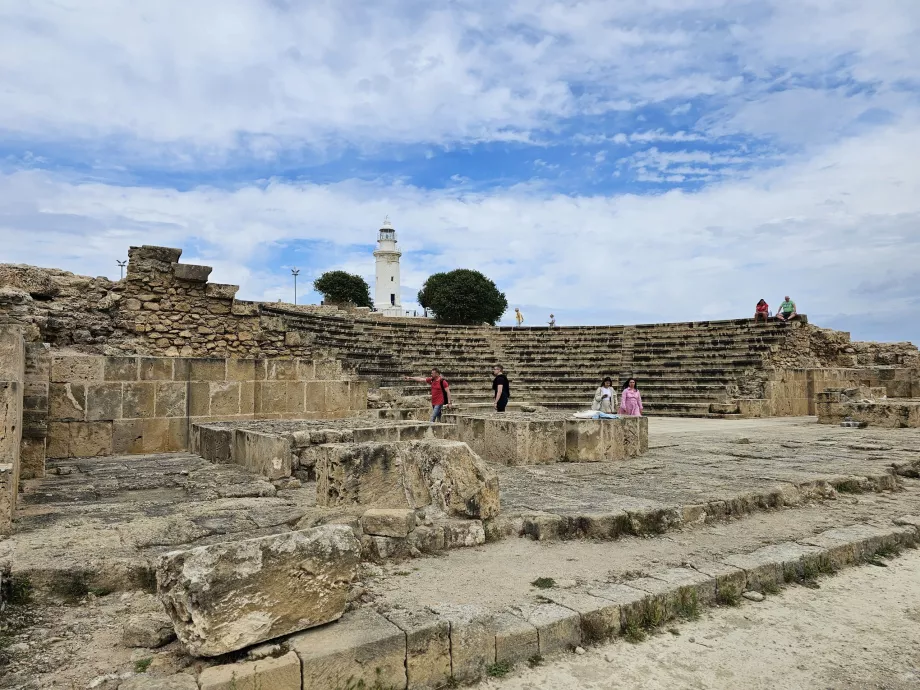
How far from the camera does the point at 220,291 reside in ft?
36.0

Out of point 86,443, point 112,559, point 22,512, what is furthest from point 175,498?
point 86,443

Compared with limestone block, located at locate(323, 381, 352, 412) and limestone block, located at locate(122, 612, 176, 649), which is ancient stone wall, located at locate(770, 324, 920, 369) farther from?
limestone block, located at locate(122, 612, 176, 649)

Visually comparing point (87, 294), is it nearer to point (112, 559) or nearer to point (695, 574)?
point (112, 559)

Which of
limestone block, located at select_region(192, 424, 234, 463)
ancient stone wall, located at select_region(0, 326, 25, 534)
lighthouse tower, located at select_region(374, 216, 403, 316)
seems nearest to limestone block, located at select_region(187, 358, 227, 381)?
Answer: limestone block, located at select_region(192, 424, 234, 463)

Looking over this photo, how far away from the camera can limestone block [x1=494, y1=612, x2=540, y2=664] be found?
9.48 ft

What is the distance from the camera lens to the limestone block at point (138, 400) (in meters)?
8.09

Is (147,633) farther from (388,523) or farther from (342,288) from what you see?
(342,288)

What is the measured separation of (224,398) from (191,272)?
108 inches

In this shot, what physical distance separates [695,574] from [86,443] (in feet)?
24.0

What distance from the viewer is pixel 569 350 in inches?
893

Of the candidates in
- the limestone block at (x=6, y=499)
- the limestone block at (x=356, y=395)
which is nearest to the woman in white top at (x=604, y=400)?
the limestone block at (x=356, y=395)

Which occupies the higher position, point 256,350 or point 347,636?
point 256,350

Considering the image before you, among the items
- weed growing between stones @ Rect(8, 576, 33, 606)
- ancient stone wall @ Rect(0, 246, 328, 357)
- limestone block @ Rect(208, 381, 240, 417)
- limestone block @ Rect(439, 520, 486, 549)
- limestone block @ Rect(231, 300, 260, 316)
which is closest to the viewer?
weed growing between stones @ Rect(8, 576, 33, 606)

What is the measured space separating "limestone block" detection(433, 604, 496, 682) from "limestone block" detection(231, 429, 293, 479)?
3404mm
